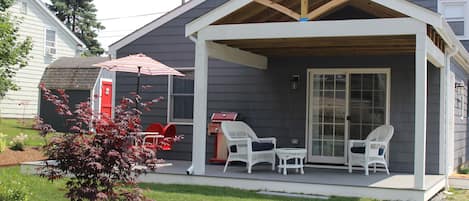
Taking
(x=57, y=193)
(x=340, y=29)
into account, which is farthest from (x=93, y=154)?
(x=340, y=29)

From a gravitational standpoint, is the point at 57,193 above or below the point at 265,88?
below

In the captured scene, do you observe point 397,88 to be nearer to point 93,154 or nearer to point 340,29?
point 340,29

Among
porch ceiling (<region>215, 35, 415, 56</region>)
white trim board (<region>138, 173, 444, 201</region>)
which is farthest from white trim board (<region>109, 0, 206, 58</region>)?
white trim board (<region>138, 173, 444, 201</region>)

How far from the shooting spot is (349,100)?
429 inches

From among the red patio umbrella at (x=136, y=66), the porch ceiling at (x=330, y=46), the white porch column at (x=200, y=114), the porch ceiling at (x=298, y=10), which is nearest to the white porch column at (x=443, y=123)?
the porch ceiling at (x=330, y=46)

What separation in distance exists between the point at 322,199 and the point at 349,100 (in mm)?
3669

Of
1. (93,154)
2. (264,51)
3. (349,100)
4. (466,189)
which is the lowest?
(466,189)

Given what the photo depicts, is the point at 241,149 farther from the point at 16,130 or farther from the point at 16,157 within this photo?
the point at 16,130

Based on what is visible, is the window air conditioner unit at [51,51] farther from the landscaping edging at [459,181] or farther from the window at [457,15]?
the landscaping edging at [459,181]

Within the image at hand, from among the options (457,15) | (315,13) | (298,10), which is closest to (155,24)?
(298,10)

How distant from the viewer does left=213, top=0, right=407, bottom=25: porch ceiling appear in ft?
29.6

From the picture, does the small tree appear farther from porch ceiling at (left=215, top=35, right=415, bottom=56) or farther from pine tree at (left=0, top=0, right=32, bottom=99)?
pine tree at (left=0, top=0, right=32, bottom=99)

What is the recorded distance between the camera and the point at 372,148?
30.9 feet

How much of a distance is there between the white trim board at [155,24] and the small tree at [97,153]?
6.83 m
